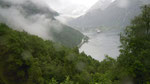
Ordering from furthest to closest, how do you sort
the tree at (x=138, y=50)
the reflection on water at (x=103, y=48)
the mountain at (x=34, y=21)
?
the mountain at (x=34, y=21)
the reflection on water at (x=103, y=48)
the tree at (x=138, y=50)

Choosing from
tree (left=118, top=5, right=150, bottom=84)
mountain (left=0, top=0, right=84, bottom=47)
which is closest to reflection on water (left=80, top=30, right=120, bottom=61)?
mountain (left=0, top=0, right=84, bottom=47)

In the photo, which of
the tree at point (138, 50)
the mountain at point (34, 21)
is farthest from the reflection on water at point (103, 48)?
the tree at point (138, 50)

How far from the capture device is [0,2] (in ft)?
306

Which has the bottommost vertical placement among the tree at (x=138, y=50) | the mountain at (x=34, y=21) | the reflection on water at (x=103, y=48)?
the tree at (x=138, y=50)

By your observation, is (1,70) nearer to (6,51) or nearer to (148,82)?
(6,51)

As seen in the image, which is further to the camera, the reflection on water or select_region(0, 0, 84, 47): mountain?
select_region(0, 0, 84, 47): mountain

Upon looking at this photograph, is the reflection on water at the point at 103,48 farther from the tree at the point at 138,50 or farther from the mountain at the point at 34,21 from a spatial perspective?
the tree at the point at 138,50

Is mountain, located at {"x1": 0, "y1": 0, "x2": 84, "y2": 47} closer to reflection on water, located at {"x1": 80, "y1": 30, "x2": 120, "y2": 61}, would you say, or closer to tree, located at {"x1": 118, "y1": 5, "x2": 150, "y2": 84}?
reflection on water, located at {"x1": 80, "y1": 30, "x2": 120, "y2": 61}

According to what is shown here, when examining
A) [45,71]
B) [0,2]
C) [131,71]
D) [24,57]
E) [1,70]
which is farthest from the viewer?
[0,2]

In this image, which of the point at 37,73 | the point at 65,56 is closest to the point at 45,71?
the point at 37,73

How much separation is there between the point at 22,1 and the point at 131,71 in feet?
451

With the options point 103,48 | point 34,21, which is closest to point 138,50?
point 103,48

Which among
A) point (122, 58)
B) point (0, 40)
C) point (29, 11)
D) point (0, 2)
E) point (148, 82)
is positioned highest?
point (29, 11)

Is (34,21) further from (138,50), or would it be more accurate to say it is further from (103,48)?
(138,50)
